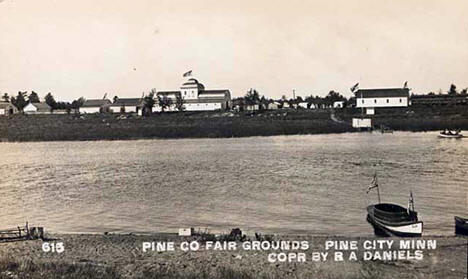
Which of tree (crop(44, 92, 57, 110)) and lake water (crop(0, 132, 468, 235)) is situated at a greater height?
tree (crop(44, 92, 57, 110))

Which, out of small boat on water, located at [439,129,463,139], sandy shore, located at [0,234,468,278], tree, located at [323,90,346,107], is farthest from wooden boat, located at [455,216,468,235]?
small boat on water, located at [439,129,463,139]

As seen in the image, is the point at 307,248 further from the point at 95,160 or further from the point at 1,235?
the point at 95,160

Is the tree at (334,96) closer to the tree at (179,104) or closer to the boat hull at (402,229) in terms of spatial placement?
the boat hull at (402,229)

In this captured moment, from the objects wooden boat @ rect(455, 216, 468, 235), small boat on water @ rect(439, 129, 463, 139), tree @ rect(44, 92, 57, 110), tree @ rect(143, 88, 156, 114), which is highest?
tree @ rect(143, 88, 156, 114)

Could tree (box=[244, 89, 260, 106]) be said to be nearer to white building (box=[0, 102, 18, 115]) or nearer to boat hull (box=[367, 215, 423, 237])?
boat hull (box=[367, 215, 423, 237])

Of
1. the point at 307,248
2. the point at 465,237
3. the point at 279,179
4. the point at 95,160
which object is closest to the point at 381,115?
the point at 279,179

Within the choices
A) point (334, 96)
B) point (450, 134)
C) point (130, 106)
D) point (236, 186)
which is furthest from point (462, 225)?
point (130, 106)
